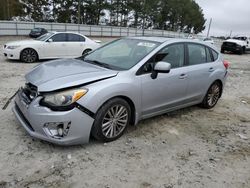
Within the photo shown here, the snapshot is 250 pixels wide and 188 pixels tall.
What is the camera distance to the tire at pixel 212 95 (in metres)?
5.53

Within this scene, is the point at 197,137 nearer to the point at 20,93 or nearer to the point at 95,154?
the point at 95,154

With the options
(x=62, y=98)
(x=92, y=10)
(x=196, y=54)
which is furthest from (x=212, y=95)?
(x=92, y=10)

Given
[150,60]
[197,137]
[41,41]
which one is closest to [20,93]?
[150,60]

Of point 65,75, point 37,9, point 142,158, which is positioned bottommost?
point 142,158

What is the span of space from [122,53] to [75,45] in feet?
24.7

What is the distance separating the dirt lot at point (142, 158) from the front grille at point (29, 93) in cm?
61

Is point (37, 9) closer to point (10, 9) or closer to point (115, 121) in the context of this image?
point (10, 9)

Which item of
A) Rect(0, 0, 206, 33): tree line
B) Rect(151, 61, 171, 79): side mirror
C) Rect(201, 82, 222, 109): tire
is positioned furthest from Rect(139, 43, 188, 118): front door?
Rect(0, 0, 206, 33): tree line

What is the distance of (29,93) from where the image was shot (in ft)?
11.8

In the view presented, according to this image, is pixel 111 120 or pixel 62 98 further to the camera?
pixel 111 120

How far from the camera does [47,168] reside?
3.12 meters

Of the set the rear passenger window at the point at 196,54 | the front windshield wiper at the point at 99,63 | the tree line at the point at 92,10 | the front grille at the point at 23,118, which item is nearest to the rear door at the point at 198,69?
the rear passenger window at the point at 196,54

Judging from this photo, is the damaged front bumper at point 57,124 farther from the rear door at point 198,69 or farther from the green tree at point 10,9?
the green tree at point 10,9

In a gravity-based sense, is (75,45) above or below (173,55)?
below
